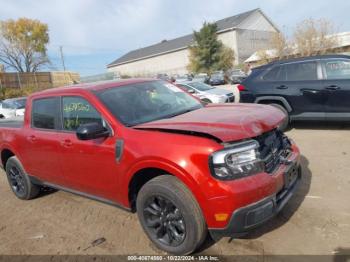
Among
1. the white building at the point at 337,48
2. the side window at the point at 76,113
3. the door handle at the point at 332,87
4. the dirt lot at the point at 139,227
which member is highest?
the white building at the point at 337,48

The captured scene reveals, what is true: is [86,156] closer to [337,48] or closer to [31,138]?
[31,138]

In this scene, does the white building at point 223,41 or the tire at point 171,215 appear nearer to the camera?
the tire at point 171,215

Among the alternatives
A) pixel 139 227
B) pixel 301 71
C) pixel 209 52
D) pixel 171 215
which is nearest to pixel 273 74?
pixel 301 71

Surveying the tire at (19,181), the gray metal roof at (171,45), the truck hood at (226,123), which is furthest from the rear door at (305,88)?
the gray metal roof at (171,45)

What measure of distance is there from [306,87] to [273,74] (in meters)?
0.91

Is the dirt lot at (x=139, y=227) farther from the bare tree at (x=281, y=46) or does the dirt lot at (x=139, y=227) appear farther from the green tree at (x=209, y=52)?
the green tree at (x=209, y=52)

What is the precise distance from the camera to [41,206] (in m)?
5.04

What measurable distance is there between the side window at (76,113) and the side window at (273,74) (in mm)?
5493

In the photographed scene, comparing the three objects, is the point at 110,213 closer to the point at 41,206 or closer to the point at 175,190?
the point at 41,206

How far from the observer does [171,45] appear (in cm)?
6262

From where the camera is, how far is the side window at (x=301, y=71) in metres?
7.60

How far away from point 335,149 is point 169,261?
14.2 feet

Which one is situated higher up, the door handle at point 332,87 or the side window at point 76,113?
the side window at point 76,113

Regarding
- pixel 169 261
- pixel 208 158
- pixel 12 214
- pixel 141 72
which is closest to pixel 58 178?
pixel 12 214
